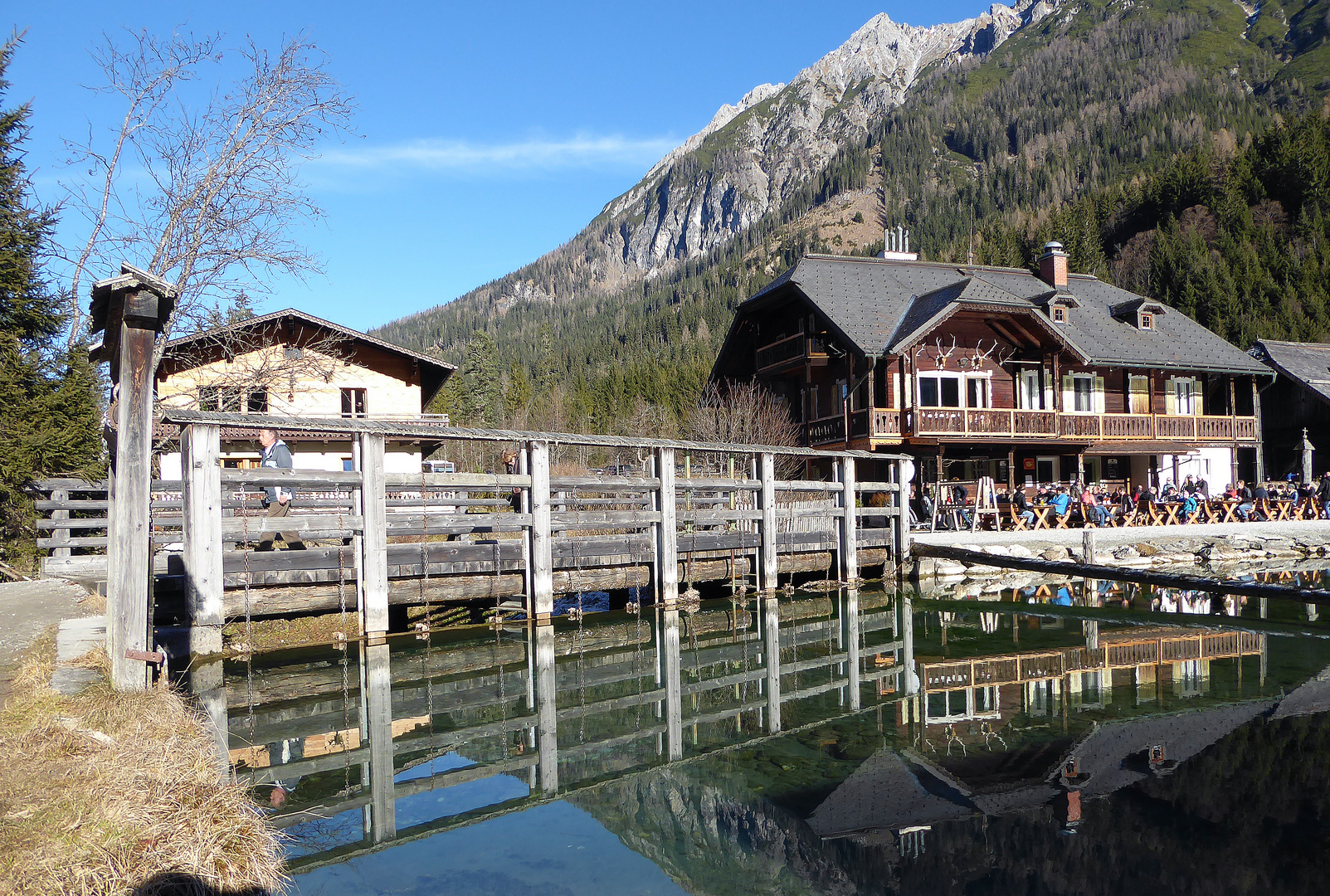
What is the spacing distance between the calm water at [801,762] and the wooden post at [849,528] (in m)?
5.17

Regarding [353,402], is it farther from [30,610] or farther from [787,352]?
[30,610]

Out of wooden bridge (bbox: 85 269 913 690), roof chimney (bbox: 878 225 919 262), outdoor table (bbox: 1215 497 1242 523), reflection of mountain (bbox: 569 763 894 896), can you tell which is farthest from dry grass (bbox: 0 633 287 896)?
roof chimney (bbox: 878 225 919 262)

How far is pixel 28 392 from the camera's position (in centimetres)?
1905

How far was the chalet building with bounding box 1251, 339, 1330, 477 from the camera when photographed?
1500 inches

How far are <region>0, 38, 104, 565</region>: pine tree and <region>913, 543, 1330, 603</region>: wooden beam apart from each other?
18126 millimetres

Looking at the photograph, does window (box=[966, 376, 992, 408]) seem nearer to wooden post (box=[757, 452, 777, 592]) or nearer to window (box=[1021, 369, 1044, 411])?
window (box=[1021, 369, 1044, 411])

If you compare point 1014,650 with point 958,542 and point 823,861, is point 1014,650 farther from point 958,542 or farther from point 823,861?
point 958,542

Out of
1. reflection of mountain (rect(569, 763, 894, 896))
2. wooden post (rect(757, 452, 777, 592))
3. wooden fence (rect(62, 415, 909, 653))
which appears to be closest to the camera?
reflection of mountain (rect(569, 763, 894, 896))

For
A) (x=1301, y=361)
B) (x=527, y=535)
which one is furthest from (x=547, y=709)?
(x=1301, y=361)

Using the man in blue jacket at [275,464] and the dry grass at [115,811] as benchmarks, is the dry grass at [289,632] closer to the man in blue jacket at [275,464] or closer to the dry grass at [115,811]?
the man in blue jacket at [275,464]

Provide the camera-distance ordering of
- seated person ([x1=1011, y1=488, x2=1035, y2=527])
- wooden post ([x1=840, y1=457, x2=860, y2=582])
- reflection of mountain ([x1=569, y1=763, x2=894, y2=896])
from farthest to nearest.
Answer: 1. seated person ([x1=1011, y1=488, x2=1035, y2=527])
2. wooden post ([x1=840, y1=457, x2=860, y2=582])
3. reflection of mountain ([x1=569, y1=763, x2=894, y2=896])

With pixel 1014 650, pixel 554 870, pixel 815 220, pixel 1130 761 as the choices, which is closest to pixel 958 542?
pixel 1014 650

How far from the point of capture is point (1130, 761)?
781 centimetres

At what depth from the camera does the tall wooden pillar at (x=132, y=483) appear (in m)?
7.17
